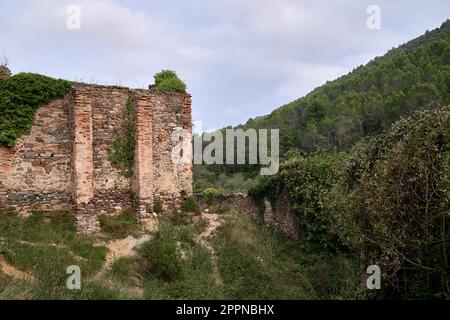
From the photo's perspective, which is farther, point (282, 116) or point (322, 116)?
point (282, 116)

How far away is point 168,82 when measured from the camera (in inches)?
512

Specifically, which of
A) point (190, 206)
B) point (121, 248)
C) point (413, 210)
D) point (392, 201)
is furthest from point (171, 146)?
point (413, 210)

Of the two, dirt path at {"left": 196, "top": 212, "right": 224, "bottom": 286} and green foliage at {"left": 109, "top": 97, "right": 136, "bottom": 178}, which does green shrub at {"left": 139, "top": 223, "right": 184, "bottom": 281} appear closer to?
dirt path at {"left": 196, "top": 212, "right": 224, "bottom": 286}

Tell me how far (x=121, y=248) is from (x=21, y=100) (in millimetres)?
4657

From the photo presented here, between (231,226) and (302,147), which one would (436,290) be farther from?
(302,147)

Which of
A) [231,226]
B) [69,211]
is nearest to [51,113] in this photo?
[69,211]

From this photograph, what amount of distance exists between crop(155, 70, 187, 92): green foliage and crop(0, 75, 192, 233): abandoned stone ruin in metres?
0.36

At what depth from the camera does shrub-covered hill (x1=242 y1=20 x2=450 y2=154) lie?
29219 millimetres

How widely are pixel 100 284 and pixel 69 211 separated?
379 centimetres

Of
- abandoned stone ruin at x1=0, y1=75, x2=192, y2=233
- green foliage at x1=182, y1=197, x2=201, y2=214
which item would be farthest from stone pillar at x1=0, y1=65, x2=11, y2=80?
green foliage at x1=182, y1=197, x2=201, y2=214

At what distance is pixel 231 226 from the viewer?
1256 centimetres

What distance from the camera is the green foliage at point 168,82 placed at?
12.9m

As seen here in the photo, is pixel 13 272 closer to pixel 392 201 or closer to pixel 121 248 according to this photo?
pixel 121 248

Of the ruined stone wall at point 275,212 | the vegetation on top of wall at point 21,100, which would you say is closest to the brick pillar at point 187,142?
the vegetation on top of wall at point 21,100
